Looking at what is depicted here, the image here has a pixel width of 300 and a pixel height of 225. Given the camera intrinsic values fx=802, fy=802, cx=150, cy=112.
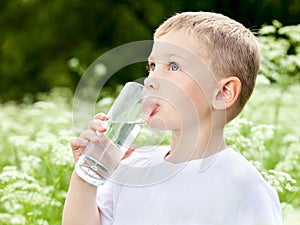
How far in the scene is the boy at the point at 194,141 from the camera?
227 cm

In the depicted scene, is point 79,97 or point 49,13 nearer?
point 79,97

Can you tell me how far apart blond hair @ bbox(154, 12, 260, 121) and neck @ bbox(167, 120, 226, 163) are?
0.08 m

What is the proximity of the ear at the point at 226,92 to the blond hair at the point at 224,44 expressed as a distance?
0.07ft

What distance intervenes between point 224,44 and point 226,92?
5.5 inches

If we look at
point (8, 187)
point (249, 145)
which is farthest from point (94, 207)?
point (249, 145)

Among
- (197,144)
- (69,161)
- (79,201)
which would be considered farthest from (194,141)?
(69,161)

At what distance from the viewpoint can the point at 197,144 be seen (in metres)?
2.38

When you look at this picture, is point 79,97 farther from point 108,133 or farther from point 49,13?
point 49,13

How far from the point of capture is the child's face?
2258mm

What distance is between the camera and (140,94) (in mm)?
2268

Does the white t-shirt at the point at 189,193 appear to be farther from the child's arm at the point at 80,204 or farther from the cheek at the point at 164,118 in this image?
the cheek at the point at 164,118

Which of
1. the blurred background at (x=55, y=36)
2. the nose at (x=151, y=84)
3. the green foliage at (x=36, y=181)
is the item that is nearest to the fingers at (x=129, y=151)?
the nose at (x=151, y=84)

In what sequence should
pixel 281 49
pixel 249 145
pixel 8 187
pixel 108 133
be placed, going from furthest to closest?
pixel 281 49 → pixel 249 145 → pixel 8 187 → pixel 108 133

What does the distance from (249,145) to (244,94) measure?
1063 millimetres
